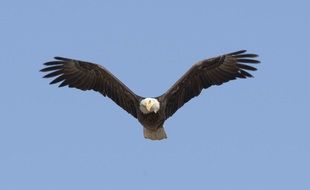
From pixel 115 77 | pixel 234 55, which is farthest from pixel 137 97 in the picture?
pixel 234 55

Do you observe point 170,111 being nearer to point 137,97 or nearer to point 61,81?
point 137,97

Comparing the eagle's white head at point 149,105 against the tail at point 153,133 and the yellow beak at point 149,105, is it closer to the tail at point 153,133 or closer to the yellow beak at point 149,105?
the yellow beak at point 149,105

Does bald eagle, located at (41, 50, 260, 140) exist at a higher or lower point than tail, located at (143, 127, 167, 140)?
higher

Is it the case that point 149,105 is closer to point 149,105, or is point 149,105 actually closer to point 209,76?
point 149,105

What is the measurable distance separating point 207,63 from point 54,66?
10.0ft

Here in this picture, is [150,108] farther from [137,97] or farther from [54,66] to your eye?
[54,66]

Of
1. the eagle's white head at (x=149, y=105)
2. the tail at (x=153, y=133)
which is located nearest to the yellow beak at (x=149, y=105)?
the eagle's white head at (x=149, y=105)

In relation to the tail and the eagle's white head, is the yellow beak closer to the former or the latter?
the eagle's white head

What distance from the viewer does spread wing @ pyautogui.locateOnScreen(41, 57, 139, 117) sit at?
24703 mm

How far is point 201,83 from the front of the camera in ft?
80.4

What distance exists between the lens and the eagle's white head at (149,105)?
2395cm

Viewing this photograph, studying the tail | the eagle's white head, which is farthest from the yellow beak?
the tail

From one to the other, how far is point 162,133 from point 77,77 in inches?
79.6

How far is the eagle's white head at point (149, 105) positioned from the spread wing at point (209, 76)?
371 millimetres
